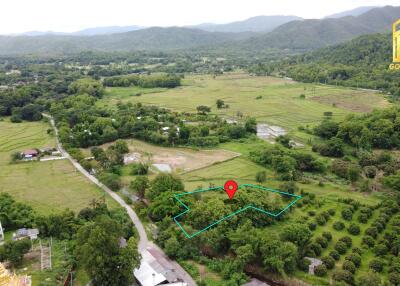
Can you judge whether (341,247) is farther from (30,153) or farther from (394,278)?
(30,153)

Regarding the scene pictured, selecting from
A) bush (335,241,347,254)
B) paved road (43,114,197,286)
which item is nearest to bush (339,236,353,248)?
bush (335,241,347,254)

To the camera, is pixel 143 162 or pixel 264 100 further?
pixel 264 100

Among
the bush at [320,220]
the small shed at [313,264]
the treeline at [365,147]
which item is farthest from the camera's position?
the treeline at [365,147]

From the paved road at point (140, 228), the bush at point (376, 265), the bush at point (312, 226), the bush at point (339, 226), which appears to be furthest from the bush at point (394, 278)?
the paved road at point (140, 228)

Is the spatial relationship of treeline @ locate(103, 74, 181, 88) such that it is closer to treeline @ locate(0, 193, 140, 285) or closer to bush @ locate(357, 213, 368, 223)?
treeline @ locate(0, 193, 140, 285)

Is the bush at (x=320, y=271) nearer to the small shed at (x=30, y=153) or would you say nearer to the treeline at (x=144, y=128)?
the treeline at (x=144, y=128)

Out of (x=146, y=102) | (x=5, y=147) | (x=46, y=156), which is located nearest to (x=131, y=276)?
(x=46, y=156)

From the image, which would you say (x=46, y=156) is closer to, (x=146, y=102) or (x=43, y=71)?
(x=146, y=102)
